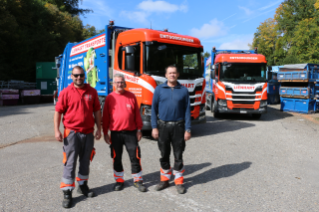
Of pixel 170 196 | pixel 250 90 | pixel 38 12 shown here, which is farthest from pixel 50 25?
pixel 170 196

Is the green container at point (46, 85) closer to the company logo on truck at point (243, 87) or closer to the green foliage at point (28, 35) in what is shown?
the green foliage at point (28, 35)

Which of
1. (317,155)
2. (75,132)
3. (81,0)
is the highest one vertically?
(81,0)

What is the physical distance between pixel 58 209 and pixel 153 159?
2651 millimetres

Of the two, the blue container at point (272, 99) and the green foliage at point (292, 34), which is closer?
the blue container at point (272, 99)

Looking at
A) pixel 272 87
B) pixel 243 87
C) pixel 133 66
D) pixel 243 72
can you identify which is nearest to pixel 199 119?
pixel 133 66

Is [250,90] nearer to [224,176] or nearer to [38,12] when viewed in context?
[224,176]

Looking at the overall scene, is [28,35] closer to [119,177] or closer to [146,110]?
[146,110]

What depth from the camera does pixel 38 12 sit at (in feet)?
100

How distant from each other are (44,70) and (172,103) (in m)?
24.3

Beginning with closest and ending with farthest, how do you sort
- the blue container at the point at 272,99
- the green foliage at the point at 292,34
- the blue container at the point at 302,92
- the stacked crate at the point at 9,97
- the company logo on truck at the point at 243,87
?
the company logo on truck at the point at 243,87 → the blue container at the point at 302,92 → the stacked crate at the point at 9,97 → the blue container at the point at 272,99 → the green foliage at the point at 292,34

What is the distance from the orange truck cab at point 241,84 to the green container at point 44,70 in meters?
18.5

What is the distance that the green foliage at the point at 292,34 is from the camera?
31.8 m

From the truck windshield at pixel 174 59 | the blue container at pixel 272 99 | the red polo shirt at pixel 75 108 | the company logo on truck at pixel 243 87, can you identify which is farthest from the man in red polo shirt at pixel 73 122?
the blue container at pixel 272 99

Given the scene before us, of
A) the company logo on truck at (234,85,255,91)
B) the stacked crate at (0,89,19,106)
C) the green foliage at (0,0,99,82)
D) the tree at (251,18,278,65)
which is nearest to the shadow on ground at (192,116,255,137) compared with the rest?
the company logo on truck at (234,85,255,91)
